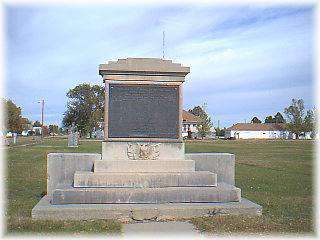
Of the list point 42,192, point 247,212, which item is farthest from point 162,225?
point 42,192

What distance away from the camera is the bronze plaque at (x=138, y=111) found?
10.7m

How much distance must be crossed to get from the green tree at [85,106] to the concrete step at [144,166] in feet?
231

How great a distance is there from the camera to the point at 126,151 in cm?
1053

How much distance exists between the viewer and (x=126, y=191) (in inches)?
352

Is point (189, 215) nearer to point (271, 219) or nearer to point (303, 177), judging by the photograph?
point (271, 219)

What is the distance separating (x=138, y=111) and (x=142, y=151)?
102cm

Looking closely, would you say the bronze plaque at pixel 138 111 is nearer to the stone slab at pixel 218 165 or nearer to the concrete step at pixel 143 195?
the stone slab at pixel 218 165

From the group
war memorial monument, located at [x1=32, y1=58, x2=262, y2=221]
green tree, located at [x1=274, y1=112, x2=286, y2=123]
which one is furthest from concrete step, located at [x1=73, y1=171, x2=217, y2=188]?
green tree, located at [x1=274, y1=112, x2=286, y2=123]

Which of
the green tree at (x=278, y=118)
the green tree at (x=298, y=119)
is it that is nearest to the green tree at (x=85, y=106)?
the green tree at (x=298, y=119)

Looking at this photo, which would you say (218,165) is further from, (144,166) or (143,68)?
(143,68)

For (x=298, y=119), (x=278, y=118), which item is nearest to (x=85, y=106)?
(x=298, y=119)

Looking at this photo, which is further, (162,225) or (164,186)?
(164,186)

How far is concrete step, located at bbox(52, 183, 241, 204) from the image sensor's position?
28.8 feet

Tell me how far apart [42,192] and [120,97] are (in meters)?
3.73
